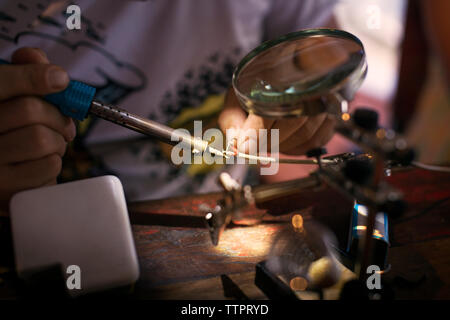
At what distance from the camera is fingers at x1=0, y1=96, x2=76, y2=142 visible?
60 centimetres

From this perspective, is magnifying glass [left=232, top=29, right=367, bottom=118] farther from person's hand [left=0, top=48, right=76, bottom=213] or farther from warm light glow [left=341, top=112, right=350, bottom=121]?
person's hand [left=0, top=48, right=76, bottom=213]

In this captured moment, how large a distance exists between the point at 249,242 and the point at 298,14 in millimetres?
891

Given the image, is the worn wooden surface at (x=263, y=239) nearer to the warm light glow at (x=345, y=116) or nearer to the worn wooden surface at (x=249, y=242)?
the worn wooden surface at (x=249, y=242)

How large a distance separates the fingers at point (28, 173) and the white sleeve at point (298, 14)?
953 mm

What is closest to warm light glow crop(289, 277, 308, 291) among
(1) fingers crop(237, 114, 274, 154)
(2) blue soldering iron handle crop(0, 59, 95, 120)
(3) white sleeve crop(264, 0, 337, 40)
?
(1) fingers crop(237, 114, 274, 154)

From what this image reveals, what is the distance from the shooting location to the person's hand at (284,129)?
725 millimetres

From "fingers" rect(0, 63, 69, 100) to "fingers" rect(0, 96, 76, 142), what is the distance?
0.02 metres

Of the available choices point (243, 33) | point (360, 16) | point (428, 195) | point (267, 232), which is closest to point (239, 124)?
point (267, 232)

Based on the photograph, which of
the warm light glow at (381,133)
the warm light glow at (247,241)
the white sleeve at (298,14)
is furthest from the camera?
the white sleeve at (298,14)

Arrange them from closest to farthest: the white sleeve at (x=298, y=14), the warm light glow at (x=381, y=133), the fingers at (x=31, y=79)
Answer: the warm light glow at (x=381, y=133) < the fingers at (x=31, y=79) < the white sleeve at (x=298, y=14)

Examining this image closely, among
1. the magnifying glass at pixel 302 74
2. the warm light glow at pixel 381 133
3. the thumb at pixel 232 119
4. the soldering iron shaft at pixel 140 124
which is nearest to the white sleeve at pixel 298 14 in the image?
the thumb at pixel 232 119

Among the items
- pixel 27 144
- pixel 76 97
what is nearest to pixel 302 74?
pixel 76 97

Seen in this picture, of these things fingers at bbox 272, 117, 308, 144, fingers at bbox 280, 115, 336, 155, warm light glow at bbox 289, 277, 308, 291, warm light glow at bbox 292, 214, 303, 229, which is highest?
fingers at bbox 272, 117, 308, 144

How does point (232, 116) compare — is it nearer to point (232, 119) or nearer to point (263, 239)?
point (232, 119)
